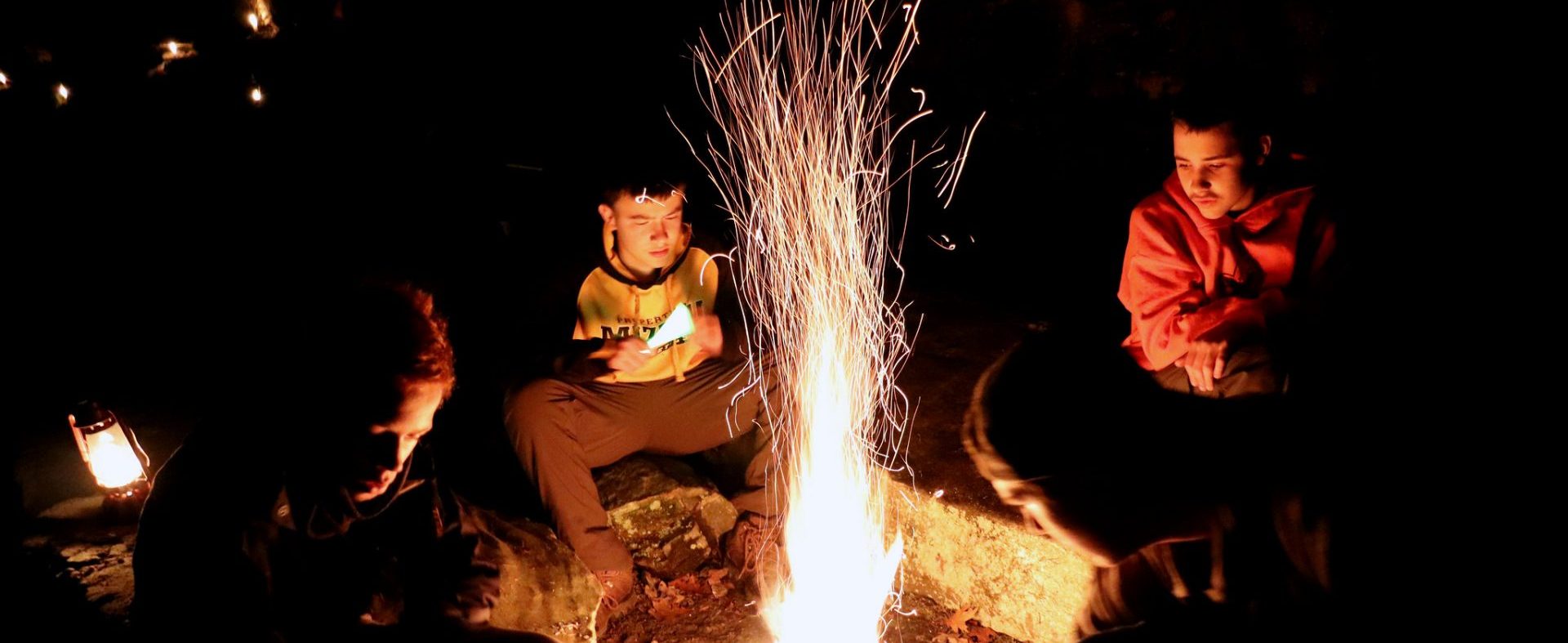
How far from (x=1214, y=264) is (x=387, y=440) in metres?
3.20

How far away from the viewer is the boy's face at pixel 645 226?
3.91 meters

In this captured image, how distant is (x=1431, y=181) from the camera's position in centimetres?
431

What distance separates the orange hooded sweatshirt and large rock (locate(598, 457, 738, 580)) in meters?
2.22

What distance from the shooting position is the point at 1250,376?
3410 mm

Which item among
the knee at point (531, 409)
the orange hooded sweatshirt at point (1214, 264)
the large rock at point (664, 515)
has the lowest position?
the large rock at point (664, 515)

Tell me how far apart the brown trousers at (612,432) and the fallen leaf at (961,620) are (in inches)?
40.4

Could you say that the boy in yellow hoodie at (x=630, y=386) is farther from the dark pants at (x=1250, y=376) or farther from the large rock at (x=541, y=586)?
the dark pants at (x=1250, y=376)

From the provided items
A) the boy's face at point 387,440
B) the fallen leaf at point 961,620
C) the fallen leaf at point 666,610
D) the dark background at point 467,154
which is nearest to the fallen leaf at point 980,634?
the fallen leaf at point 961,620

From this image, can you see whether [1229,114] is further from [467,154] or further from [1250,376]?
[467,154]

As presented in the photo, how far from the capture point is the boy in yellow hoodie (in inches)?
146

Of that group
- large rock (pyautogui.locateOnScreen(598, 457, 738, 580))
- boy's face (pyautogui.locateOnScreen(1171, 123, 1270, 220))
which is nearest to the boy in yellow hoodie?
large rock (pyautogui.locateOnScreen(598, 457, 738, 580))

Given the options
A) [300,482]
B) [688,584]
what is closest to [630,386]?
[688,584]

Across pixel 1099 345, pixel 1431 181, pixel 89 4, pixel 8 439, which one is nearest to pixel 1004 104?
pixel 1099 345

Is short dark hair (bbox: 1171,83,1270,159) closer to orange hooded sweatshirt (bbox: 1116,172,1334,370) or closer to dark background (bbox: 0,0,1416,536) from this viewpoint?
dark background (bbox: 0,0,1416,536)
